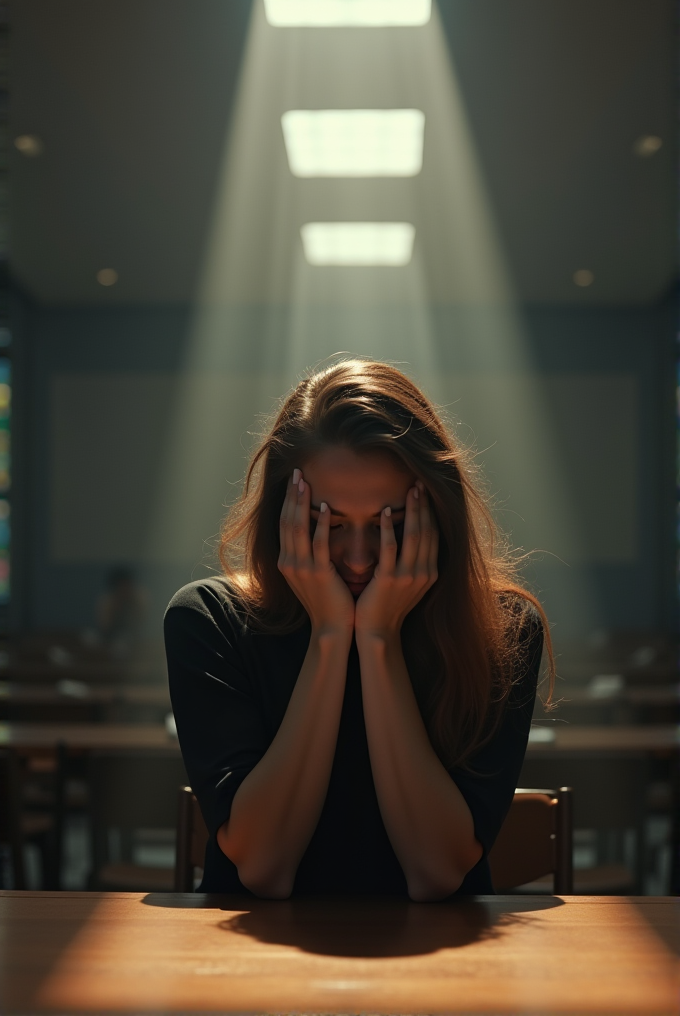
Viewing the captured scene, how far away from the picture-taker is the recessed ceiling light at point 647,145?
693cm

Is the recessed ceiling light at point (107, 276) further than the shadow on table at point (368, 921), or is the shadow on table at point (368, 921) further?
the recessed ceiling light at point (107, 276)

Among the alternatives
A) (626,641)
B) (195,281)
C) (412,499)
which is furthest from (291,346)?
(412,499)

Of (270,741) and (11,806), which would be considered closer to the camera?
(270,741)

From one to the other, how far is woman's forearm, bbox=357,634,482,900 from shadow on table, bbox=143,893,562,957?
4 cm

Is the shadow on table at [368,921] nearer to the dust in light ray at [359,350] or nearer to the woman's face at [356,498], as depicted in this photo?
the woman's face at [356,498]

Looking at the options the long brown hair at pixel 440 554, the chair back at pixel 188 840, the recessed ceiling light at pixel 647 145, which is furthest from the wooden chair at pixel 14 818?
the recessed ceiling light at pixel 647 145

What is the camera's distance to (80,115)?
6.57 meters

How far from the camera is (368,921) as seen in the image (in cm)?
101

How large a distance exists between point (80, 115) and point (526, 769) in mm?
5562

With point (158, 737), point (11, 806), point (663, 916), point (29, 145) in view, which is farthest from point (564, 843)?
point (29, 145)

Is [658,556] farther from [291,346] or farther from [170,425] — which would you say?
[170,425]

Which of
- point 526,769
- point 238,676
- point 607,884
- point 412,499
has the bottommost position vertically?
point 607,884

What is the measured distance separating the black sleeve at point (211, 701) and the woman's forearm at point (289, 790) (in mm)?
29

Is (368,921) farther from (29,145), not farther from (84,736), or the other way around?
(29,145)
